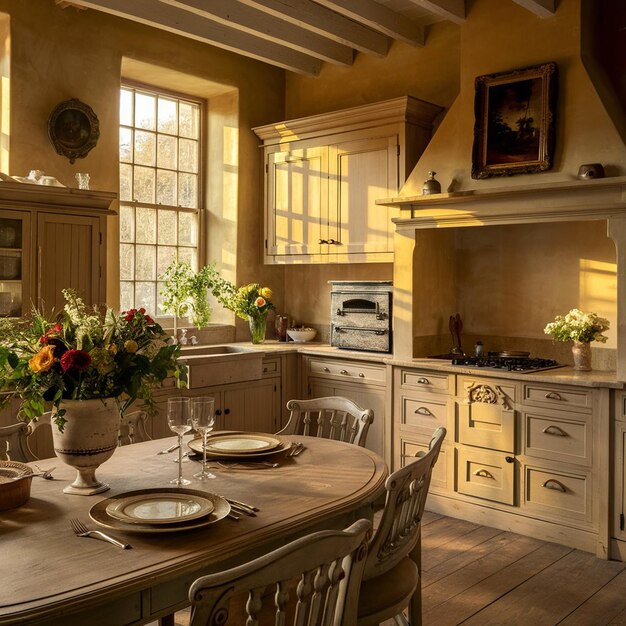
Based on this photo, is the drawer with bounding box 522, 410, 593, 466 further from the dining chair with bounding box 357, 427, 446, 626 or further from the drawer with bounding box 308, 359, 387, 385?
the dining chair with bounding box 357, 427, 446, 626

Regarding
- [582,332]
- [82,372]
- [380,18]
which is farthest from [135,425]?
[380,18]

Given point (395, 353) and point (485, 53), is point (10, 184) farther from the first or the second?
point (485, 53)

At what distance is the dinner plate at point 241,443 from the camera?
8.64ft

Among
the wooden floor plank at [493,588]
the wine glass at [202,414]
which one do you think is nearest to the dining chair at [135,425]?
the wine glass at [202,414]

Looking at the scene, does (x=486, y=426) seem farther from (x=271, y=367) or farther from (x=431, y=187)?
(x=271, y=367)

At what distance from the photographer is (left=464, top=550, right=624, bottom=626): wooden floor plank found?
3.10 meters

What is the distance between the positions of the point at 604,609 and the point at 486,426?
129 centimetres

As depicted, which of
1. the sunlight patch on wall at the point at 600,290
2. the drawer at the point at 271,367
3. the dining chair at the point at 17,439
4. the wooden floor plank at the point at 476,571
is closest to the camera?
the dining chair at the point at 17,439

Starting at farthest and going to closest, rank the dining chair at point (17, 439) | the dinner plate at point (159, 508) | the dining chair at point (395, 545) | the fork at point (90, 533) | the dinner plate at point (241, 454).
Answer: the dining chair at point (17, 439)
the dinner plate at point (241, 454)
the dining chair at point (395, 545)
the dinner plate at point (159, 508)
the fork at point (90, 533)

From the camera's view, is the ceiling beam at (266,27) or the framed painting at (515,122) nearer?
the framed painting at (515,122)

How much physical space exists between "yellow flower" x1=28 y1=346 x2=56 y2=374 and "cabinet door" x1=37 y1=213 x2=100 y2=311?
6.93 ft

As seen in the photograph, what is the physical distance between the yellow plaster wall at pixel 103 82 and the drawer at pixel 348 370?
43.4 inches

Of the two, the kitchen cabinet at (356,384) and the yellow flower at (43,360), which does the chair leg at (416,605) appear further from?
the kitchen cabinet at (356,384)

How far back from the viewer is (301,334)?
5.69 meters
